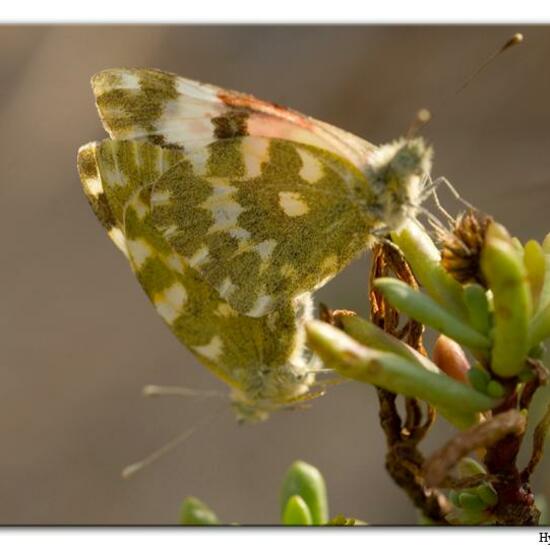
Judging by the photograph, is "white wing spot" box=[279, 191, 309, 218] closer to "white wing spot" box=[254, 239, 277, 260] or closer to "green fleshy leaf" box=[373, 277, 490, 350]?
"white wing spot" box=[254, 239, 277, 260]

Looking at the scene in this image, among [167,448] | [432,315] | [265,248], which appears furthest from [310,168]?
[167,448]

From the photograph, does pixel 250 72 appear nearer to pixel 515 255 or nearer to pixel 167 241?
pixel 167 241

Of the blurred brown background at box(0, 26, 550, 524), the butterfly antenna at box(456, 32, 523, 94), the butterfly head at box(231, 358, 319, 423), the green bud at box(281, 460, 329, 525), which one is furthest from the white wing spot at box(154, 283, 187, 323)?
the blurred brown background at box(0, 26, 550, 524)

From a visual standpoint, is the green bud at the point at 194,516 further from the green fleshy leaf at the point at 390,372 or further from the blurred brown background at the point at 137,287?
the blurred brown background at the point at 137,287

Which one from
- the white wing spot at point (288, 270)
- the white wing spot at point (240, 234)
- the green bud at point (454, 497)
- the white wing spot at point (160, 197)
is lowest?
the green bud at point (454, 497)

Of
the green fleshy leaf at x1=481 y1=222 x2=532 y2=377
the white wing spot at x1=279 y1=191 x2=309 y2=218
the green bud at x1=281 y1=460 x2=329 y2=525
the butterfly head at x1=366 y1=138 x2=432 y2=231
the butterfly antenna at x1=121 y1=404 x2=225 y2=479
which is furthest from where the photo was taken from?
the butterfly antenna at x1=121 y1=404 x2=225 y2=479

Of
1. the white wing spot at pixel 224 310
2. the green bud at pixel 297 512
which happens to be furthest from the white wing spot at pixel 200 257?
the green bud at pixel 297 512

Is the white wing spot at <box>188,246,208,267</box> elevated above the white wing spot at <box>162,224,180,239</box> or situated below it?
below
